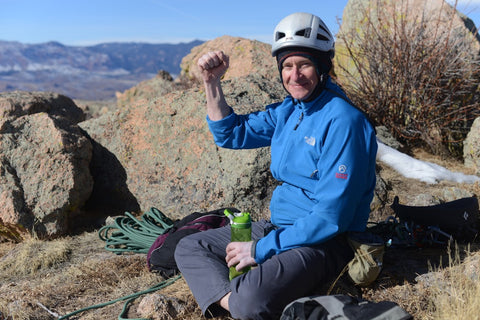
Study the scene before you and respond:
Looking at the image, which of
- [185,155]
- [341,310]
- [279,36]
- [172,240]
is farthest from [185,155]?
[341,310]

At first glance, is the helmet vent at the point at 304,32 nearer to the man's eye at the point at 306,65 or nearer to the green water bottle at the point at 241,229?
the man's eye at the point at 306,65

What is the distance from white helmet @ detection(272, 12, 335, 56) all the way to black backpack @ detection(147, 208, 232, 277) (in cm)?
165

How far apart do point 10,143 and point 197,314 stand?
3491mm

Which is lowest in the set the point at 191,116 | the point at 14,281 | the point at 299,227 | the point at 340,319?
the point at 14,281

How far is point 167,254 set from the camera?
3.69m

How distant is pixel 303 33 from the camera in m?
2.87

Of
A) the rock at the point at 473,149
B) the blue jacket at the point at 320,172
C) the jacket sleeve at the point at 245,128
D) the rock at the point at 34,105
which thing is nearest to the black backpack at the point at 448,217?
the blue jacket at the point at 320,172

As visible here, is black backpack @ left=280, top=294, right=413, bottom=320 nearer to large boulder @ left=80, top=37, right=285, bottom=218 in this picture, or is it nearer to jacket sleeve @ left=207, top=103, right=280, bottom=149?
jacket sleeve @ left=207, top=103, right=280, bottom=149

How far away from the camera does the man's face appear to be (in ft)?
9.52

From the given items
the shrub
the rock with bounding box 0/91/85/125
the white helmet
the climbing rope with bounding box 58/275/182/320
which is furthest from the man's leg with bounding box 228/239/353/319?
the shrub

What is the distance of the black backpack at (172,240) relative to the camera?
3.70 meters

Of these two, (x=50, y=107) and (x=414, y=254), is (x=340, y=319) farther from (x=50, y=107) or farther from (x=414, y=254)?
(x=50, y=107)

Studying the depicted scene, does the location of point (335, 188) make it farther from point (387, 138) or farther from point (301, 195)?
point (387, 138)

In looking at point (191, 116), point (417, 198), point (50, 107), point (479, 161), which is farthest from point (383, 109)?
point (50, 107)
